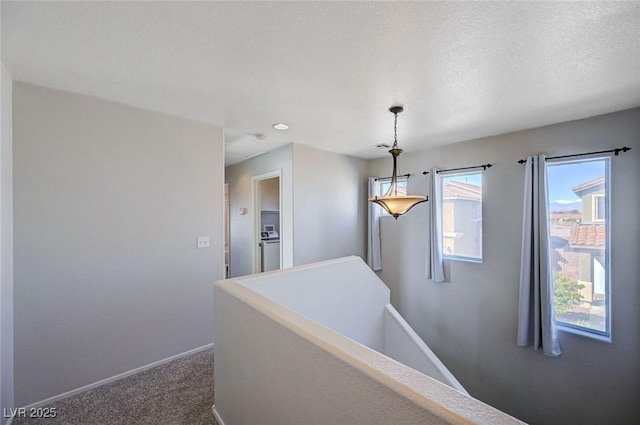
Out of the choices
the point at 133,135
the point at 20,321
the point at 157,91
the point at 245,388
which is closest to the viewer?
the point at 245,388

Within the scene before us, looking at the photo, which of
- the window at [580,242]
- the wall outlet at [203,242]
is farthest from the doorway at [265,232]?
the window at [580,242]

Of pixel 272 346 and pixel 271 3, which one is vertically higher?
pixel 271 3

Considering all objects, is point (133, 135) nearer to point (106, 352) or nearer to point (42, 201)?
point (42, 201)

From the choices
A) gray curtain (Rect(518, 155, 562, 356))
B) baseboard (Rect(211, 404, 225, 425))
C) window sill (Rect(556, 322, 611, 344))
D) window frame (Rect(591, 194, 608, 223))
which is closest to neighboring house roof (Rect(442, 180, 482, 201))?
gray curtain (Rect(518, 155, 562, 356))

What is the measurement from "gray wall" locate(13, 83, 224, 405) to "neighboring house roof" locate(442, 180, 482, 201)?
3055 mm

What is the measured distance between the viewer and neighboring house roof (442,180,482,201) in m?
3.38

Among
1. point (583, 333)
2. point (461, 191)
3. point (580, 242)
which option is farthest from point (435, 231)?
point (583, 333)

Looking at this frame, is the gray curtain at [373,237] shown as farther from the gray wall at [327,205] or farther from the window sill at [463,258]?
the window sill at [463,258]

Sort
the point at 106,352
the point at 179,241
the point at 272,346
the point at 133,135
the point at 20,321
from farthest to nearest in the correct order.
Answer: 1. the point at 179,241
2. the point at 133,135
3. the point at 106,352
4. the point at 20,321
5. the point at 272,346

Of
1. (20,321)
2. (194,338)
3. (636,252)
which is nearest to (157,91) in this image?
(20,321)

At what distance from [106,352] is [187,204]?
1392mm

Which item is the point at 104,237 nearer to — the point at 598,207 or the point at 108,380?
the point at 108,380

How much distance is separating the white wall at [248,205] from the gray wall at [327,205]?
12 cm

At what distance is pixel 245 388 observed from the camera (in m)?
1.39
